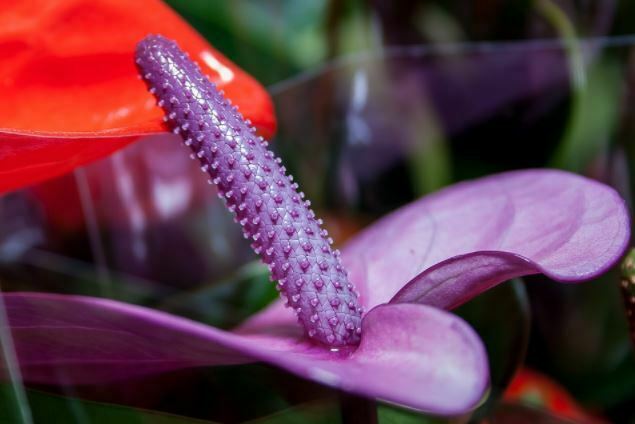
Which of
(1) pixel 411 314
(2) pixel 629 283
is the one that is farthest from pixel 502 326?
(1) pixel 411 314

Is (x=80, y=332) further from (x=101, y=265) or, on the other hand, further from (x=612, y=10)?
(x=612, y=10)

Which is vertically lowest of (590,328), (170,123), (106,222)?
(590,328)

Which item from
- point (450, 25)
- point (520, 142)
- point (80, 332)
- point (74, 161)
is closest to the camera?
point (80, 332)

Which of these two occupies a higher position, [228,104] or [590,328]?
[228,104]

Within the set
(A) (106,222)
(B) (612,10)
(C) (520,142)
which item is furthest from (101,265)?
(B) (612,10)

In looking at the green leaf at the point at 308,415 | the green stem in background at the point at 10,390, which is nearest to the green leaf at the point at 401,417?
the green leaf at the point at 308,415

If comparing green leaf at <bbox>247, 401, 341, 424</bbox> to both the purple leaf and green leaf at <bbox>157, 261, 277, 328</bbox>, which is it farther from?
green leaf at <bbox>157, 261, 277, 328</bbox>

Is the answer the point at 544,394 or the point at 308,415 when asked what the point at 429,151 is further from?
the point at 308,415
